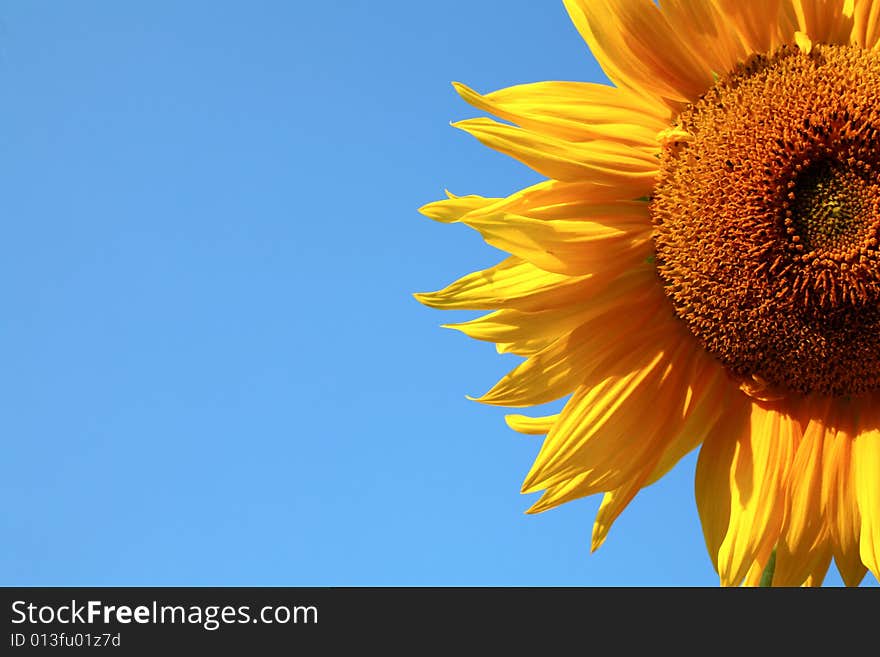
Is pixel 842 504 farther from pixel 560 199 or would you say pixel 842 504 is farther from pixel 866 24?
pixel 866 24

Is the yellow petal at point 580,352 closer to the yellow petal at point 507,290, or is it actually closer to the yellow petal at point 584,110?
the yellow petal at point 507,290

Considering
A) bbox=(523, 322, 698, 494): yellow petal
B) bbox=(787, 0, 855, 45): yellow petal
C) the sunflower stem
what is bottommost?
the sunflower stem

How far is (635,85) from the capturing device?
3916mm

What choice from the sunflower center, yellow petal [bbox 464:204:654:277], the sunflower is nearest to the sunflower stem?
the sunflower

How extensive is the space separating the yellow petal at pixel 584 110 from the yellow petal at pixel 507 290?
0.52 m

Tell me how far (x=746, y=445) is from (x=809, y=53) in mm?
1513

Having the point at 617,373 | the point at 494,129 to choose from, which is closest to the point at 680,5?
the point at 494,129

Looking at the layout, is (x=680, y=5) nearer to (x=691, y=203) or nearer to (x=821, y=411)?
(x=691, y=203)

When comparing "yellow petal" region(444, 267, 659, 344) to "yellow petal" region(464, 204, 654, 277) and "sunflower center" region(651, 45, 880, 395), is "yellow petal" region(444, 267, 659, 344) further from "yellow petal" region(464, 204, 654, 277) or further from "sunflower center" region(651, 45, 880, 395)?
"sunflower center" region(651, 45, 880, 395)

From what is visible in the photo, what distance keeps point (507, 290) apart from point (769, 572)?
151 cm

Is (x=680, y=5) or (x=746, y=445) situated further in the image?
(x=746, y=445)

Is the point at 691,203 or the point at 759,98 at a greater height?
the point at 759,98

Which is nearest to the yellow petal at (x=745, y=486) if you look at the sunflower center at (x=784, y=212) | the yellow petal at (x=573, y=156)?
the sunflower center at (x=784, y=212)

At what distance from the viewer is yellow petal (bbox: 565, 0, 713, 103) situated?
12.6ft
